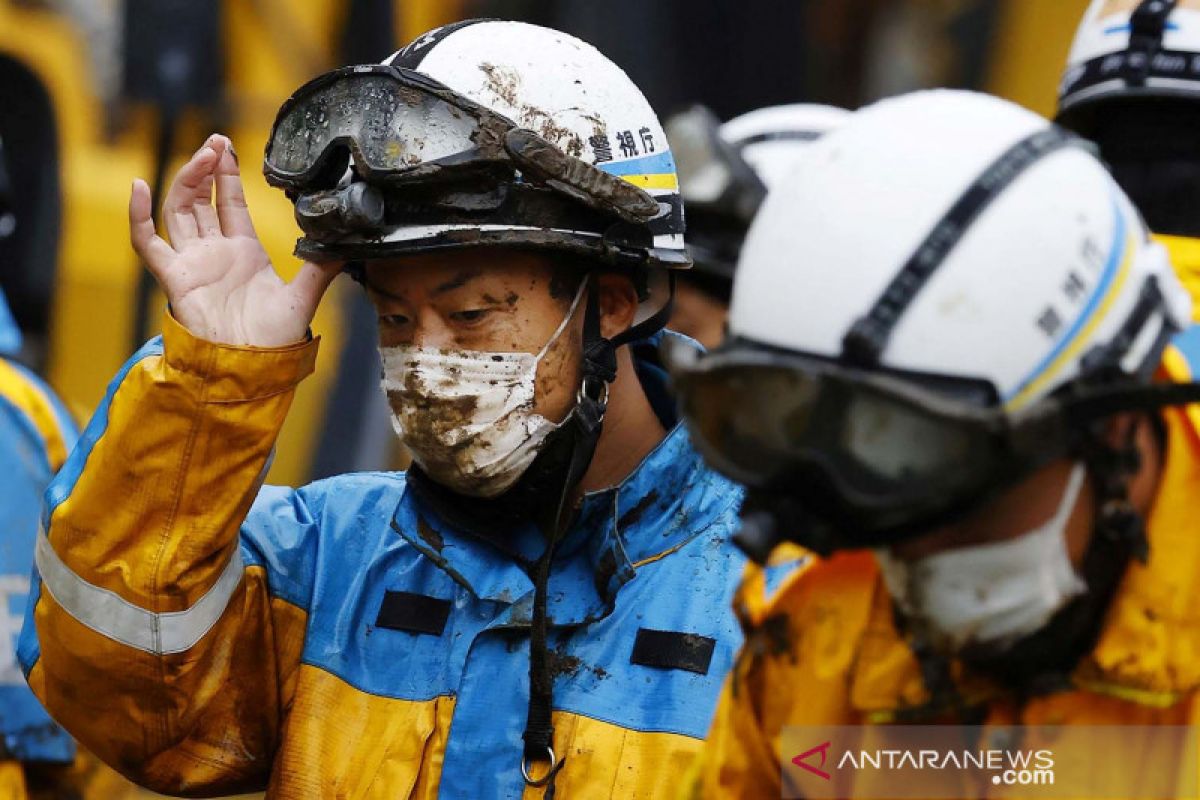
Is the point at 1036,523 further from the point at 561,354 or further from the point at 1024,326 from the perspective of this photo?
the point at 561,354

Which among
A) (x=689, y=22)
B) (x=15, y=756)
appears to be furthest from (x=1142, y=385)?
(x=689, y=22)

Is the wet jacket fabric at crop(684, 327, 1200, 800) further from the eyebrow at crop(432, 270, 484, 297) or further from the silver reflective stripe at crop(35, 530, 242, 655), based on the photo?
the silver reflective stripe at crop(35, 530, 242, 655)

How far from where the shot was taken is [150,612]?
3.01 metres

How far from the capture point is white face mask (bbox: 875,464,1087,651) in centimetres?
213

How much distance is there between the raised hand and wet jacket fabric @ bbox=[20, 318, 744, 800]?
0.21 feet

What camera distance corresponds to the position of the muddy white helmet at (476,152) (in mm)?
3096

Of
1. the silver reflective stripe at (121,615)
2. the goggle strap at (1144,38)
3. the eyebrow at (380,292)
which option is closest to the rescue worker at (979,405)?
the eyebrow at (380,292)

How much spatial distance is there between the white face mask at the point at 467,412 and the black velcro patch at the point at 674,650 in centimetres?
38

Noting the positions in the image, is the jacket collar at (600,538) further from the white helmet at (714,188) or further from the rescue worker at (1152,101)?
the white helmet at (714,188)

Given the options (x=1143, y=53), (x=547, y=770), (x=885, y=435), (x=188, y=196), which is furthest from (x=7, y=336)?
(x=885, y=435)

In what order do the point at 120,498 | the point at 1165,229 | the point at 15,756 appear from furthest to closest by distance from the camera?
the point at 15,756
the point at 1165,229
the point at 120,498

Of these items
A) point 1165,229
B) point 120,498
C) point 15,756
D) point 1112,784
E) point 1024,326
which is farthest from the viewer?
point 15,756

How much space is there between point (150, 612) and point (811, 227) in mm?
1437

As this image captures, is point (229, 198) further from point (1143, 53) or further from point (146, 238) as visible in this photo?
point (1143, 53)
